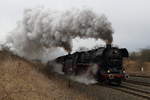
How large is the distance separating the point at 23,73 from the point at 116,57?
31.0ft

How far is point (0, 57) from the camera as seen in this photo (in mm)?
17484

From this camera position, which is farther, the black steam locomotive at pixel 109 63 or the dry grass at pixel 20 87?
the black steam locomotive at pixel 109 63

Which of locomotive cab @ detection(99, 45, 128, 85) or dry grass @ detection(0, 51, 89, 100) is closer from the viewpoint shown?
dry grass @ detection(0, 51, 89, 100)

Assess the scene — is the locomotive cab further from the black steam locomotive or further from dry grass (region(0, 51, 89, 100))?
dry grass (region(0, 51, 89, 100))

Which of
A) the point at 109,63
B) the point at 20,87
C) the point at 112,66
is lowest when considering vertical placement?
the point at 20,87

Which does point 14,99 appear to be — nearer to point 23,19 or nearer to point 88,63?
point 88,63

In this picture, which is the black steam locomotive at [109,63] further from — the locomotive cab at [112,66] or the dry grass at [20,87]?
the dry grass at [20,87]

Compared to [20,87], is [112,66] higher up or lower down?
higher up

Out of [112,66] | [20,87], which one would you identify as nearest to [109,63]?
[112,66]

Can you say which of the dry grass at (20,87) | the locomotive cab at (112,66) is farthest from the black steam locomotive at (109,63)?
the dry grass at (20,87)

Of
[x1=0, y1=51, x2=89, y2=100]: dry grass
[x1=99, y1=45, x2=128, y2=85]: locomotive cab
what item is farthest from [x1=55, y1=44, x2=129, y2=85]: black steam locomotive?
[x1=0, y1=51, x2=89, y2=100]: dry grass

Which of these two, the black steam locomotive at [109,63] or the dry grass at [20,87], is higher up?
the black steam locomotive at [109,63]

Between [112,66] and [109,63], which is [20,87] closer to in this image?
[109,63]

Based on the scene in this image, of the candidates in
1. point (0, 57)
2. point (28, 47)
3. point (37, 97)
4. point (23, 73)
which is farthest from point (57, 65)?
point (37, 97)
